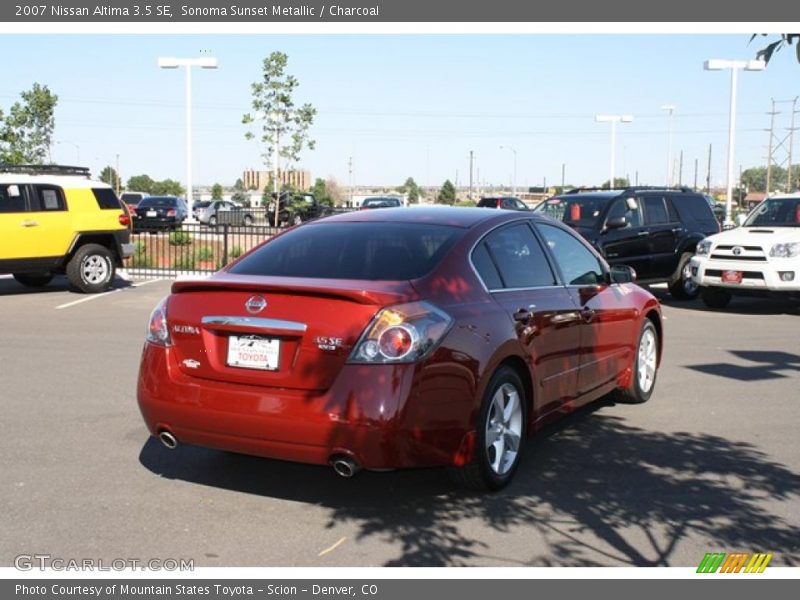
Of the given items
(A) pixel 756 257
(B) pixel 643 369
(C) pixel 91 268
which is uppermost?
(A) pixel 756 257

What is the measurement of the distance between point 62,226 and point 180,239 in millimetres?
6646

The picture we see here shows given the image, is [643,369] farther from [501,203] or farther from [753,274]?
[501,203]

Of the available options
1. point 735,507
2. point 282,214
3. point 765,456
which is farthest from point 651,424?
point 282,214

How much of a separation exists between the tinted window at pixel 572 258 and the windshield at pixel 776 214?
890cm

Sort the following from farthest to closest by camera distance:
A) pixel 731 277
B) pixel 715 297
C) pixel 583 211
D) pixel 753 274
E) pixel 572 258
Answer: pixel 583 211, pixel 715 297, pixel 731 277, pixel 753 274, pixel 572 258

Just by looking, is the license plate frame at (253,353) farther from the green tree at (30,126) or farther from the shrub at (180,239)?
the green tree at (30,126)

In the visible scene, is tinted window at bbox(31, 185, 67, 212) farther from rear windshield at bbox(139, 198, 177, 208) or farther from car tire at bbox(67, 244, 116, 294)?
rear windshield at bbox(139, 198, 177, 208)

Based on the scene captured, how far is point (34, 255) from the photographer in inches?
580

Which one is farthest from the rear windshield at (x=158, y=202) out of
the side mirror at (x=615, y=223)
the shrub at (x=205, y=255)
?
the side mirror at (x=615, y=223)

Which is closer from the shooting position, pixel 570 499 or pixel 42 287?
pixel 570 499

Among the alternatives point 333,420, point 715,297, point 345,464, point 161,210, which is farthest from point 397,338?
point 161,210

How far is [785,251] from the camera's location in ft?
45.1

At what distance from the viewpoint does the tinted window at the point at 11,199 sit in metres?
14.5

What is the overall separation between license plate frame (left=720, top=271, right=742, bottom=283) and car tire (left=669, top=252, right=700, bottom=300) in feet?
4.68
